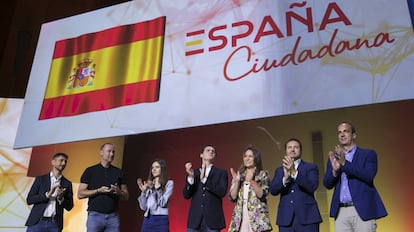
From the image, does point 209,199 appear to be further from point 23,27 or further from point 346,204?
point 23,27

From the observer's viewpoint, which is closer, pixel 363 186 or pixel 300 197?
pixel 363 186

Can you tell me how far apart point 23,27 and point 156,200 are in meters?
4.56

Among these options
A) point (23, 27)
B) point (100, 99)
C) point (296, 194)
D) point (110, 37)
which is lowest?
point (296, 194)

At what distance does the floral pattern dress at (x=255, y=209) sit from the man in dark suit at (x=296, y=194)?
0.09 m

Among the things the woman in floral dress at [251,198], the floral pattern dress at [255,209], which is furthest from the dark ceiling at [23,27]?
the floral pattern dress at [255,209]

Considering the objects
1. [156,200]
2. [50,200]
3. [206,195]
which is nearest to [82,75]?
[50,200]

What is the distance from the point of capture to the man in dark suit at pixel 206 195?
3598 millimetres

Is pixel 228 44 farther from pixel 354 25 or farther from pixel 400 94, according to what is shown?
pixel 400 94

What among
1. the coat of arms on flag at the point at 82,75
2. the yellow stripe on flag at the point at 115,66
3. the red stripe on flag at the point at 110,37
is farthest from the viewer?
the coat of arms on flag at the point at 82,75

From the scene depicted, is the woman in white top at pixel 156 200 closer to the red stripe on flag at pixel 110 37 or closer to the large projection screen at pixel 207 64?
the large projection screen at pixel 207 64

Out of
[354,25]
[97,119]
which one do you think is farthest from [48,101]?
[354,25]

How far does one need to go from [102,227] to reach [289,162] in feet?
5.55

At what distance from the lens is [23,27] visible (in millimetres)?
7066

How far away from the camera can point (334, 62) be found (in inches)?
149
